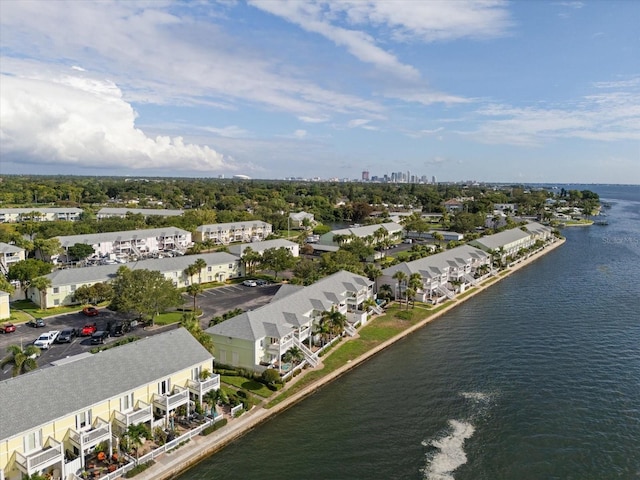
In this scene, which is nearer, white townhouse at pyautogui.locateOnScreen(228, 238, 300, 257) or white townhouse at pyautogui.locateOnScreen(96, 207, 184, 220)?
white townhouse at pyautogui.locateOnScreen(228, 238, 300, 257)

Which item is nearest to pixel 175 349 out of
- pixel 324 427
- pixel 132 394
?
pixel 132 394

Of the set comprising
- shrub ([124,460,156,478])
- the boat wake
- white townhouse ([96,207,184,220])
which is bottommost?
the boat wake

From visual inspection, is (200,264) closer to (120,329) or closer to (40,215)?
(120,329)

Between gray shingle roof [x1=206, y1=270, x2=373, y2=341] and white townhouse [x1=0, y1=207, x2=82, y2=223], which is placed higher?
white townhouse [x1=0, y1=207, x2=82, y2=223]

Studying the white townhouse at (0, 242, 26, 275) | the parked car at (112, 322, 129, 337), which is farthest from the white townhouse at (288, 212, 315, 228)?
the parked car at (112, 322, 129, 337)

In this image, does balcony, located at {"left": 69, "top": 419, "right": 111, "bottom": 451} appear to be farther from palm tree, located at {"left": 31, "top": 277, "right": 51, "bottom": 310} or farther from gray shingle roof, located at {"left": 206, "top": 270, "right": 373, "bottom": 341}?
palm tree, located at {"left": 31, "top": 277, "right": 51, "bottom": 310}

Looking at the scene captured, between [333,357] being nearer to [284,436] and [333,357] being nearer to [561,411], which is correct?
[284,436]
